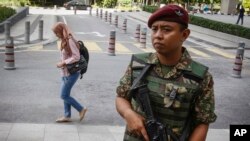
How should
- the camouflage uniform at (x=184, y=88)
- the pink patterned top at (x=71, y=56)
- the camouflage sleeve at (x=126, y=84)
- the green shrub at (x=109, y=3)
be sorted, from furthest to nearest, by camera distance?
1. the green shrub at (x=109, y=3)
2. the pink patterned top at (x=71, y=56)
3. the camouflage sleeve at (x=126, y=84)
4. the camouflage uniform at (x=184, y=88)

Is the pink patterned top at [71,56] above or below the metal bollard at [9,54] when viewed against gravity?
above

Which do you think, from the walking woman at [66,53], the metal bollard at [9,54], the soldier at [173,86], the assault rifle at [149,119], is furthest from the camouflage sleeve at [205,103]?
the metal bollard at [9,54]

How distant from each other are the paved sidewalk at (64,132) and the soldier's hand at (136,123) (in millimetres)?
4287

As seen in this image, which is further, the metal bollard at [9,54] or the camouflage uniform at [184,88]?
the metal bollard at [9,54]

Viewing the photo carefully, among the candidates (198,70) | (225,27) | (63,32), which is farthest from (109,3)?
(198,70)

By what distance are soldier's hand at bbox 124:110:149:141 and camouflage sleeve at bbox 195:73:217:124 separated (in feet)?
1.21

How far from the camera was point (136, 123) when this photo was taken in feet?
8.29

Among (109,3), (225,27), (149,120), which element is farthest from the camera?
(109,3)

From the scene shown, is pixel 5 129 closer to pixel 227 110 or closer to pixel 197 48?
pixel 227 110

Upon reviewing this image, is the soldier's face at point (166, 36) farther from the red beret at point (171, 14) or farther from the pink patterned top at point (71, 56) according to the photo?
the pink patterned top at point (71, 56)

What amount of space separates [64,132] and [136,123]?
186 inches

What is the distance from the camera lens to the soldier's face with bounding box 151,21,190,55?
8.38 feet

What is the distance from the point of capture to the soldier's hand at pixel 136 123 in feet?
8.22

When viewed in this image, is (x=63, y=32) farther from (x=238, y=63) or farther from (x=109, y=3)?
(x=109, y=3)
